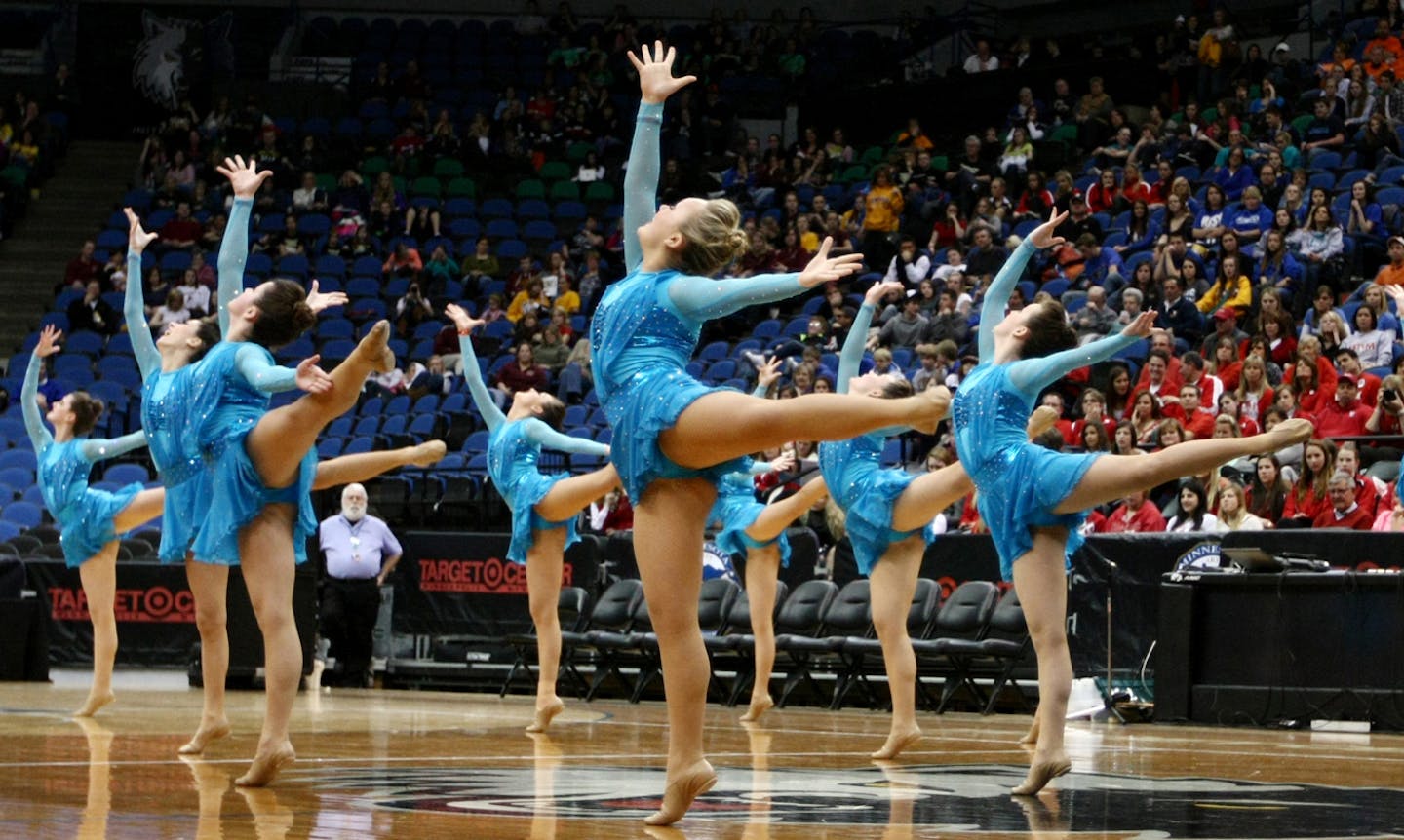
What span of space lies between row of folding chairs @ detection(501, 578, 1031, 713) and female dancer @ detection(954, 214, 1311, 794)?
15.2ft

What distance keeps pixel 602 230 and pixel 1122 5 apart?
7313mm

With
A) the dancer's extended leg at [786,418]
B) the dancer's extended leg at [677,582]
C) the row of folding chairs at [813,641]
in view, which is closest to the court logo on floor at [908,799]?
the dancer's extended leg at [677,582]

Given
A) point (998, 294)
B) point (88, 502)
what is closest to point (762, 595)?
point (88, 502)

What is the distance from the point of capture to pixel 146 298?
19.2m

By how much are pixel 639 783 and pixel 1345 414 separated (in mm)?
7309

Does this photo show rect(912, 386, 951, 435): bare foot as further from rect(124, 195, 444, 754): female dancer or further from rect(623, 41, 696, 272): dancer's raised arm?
rect(124, 195, 444, 754): female dancer

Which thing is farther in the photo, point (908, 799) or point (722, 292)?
point (908, 799)

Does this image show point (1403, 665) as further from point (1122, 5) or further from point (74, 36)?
point (74, 36)

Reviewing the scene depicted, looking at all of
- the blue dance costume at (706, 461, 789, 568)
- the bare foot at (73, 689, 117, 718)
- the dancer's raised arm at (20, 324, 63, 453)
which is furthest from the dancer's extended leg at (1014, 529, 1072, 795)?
the dancer's raised arm at (20, 324, 63, 453)

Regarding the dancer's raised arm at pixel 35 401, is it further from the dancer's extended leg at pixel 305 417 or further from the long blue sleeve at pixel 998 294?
the long blue sleeve at pixel 998 294

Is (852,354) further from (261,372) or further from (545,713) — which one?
(261,372)

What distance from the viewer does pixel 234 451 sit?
5406 millimetres

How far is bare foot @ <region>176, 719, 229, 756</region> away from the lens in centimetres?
616

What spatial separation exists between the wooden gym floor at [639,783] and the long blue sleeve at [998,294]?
1.57 m
